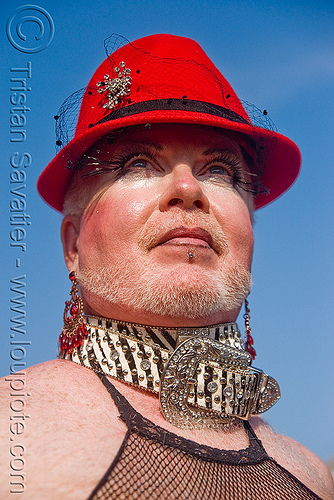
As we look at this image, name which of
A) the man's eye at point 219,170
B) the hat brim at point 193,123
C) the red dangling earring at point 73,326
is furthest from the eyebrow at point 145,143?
the red dangling earring at point 73,326

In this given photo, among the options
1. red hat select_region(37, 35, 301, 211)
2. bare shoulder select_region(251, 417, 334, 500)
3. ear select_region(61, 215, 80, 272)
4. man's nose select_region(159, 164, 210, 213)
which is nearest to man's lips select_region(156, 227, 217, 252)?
man's nose select_region(159, 164, 210, 213)

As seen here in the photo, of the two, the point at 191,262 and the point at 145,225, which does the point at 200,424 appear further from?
the point at 145,225

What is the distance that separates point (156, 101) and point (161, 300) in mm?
1269

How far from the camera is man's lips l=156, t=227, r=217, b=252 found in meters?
2.96

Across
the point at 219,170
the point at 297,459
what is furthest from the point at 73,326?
the point at 297,459

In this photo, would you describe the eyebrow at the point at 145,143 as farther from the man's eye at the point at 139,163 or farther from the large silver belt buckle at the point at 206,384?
the large silver belt buckle at the point at 206,384

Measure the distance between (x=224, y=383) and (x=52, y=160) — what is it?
75.3 inches

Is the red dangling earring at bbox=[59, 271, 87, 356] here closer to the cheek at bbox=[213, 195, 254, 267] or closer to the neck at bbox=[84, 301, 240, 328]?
the neck at bbox=[84, 301, 240, 328]

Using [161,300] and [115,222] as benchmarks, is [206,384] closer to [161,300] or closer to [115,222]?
[161,300]

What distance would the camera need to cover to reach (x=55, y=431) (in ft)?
7.46

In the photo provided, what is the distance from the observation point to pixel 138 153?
126 inches

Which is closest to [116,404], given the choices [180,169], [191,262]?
[191,262]

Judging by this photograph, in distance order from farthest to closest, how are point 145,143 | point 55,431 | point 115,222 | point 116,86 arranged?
point 116,86 < point 145,143 < point 115,222 < point 55,431

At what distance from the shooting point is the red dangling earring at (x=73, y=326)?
306 centimetres
